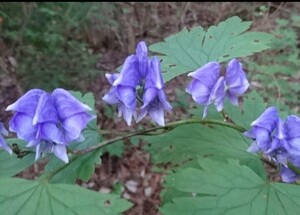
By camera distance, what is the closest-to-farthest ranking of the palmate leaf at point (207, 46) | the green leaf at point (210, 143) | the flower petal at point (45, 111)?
the flower petal at point (45, 111)
the green leaf at point (210, 143)
the palmate leaf at point (207, 46)

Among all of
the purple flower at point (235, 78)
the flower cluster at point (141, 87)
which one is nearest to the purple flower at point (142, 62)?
the flower cluster at point (141, 87)

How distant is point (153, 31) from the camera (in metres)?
5.98

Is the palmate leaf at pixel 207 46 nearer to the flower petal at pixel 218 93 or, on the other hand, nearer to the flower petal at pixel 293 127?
the flower petal at pixel 218 93

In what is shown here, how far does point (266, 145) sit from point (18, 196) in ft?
1.99

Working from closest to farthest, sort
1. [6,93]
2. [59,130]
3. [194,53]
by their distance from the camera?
[59,130] → [194,53] → [6,93]

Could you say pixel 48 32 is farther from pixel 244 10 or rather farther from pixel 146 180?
pixel 244 10

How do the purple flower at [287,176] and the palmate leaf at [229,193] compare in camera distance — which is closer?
the palmate leaf at [229,193]

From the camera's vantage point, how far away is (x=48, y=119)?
1156mm

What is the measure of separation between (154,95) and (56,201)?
0.34 meters

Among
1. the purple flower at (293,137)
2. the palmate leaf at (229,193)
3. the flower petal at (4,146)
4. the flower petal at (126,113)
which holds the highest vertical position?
the flower petal at (126,113)

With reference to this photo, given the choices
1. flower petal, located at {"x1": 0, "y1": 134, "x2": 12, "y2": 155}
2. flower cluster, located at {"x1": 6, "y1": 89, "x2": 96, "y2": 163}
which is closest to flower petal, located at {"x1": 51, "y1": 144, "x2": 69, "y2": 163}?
flower cluster, located at {"x1": 6, "y1": 89, "x2": 96, "y2": 163}

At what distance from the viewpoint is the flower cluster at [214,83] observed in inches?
51.3

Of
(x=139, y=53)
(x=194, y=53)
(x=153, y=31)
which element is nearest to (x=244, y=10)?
(x=153, y=31)

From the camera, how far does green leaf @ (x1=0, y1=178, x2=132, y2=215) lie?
46.6 inches
